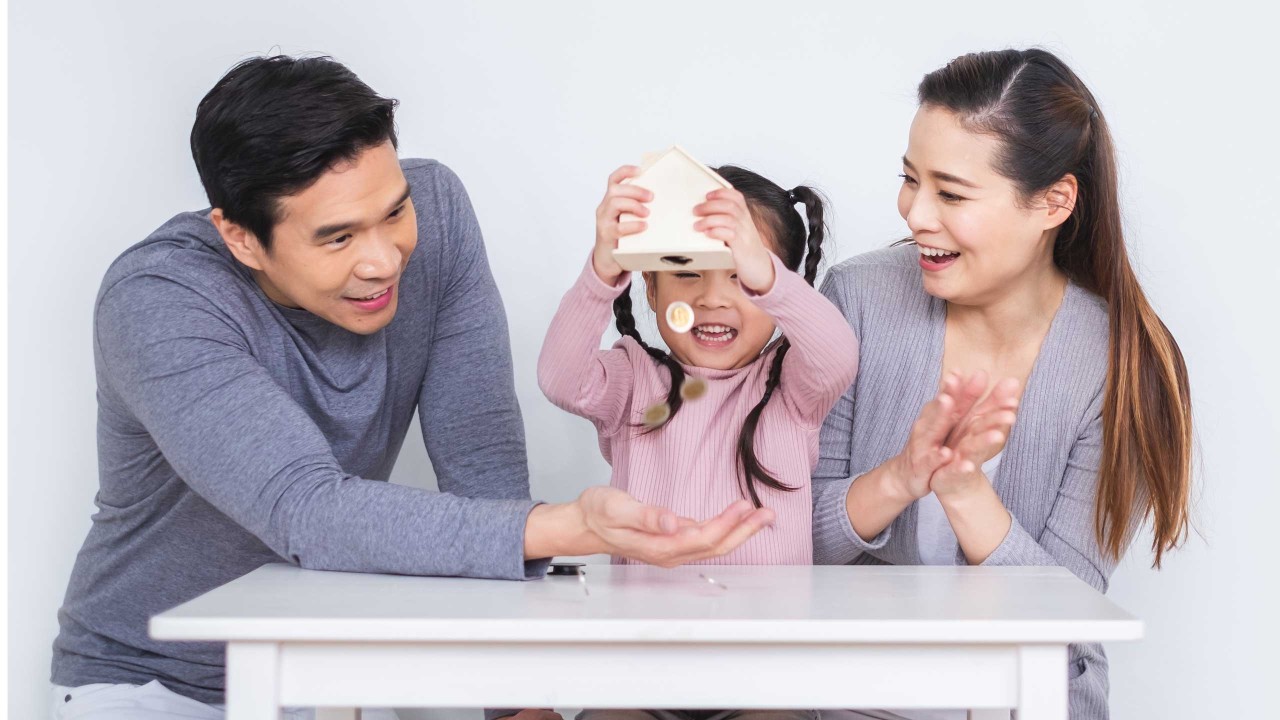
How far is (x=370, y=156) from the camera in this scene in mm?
1391

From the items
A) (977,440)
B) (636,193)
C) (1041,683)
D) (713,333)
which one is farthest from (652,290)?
(1041,683)

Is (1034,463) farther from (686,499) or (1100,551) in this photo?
(686,499)

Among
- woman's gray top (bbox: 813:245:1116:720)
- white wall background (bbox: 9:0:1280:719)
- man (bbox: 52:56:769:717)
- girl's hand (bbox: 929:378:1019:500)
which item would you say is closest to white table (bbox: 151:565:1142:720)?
man (bbox: 52:56:769:717)

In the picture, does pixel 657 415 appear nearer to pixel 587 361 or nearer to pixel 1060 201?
pixel 587 361

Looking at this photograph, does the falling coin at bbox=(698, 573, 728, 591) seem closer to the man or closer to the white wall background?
the man

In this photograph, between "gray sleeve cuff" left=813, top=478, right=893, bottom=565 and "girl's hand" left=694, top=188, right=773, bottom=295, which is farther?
"gray sleeve cuff" left=813, top=478, right=893, bottom=565

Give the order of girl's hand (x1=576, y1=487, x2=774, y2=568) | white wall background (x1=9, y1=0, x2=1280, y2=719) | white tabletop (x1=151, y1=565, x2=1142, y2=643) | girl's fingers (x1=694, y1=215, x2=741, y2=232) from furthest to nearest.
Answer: white wall background (x1=9, y1=0, x2=1280, y2=719) < girl's fingers (x1=694, y1=215, x2=741, y2=232) < girl's hand (x1=576, y1=487, x2=774, y2=568) < white tabletop (x1=151, y1=565, x2=1142, y2=643)

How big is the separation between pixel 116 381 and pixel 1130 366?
48.9 inches

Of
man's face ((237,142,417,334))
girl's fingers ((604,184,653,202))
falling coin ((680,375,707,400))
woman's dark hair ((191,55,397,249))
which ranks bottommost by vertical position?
falling coin ((680,375,707,400))

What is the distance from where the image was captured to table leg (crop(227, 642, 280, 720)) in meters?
0.95

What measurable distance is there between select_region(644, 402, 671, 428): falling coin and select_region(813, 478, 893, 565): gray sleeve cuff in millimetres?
238

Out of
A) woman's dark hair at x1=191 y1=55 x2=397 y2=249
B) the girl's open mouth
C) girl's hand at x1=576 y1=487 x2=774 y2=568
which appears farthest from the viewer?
the girl's open mouth

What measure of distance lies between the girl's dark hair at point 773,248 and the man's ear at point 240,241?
44 centimetres

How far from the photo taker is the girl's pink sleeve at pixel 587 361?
1.31 m
